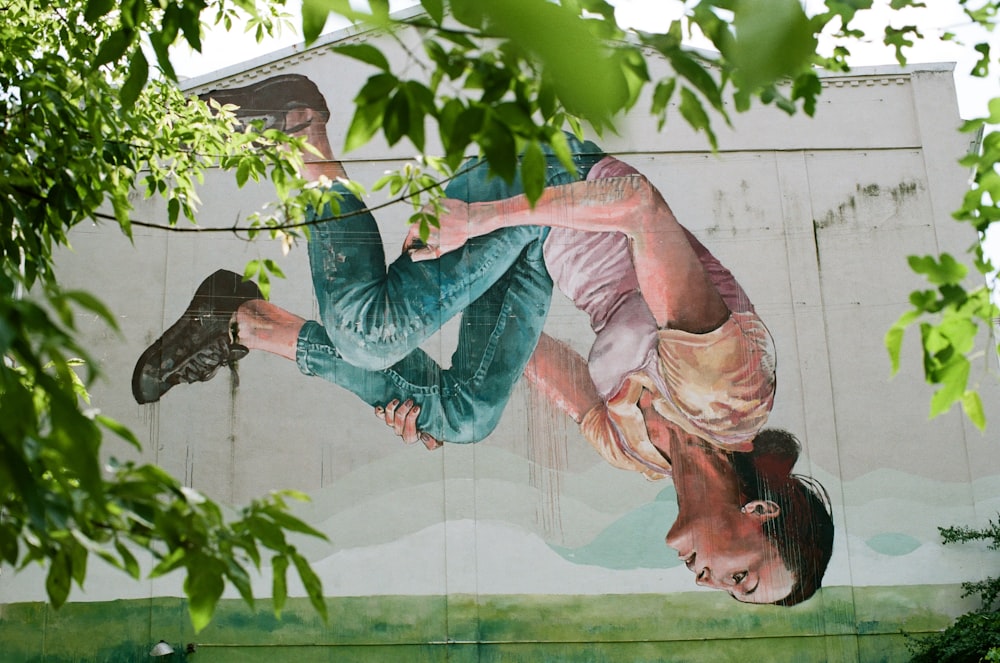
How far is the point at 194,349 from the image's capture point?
11.3 meters

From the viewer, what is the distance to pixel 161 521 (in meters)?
→ 1.63

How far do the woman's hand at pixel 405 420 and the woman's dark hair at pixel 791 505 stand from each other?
3526 mm

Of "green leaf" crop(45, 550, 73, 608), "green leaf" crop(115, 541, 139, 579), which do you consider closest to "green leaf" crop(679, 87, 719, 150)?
"green leaf" crop(115, 541, 139, 579)

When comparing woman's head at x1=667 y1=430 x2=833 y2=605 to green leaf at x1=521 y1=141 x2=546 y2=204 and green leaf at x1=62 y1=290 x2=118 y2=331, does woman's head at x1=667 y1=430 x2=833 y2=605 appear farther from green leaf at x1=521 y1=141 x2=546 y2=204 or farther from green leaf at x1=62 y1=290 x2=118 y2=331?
green leaf at x1=62 y1=290 x2=118 y2=331

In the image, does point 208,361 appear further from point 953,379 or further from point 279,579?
point 953,379

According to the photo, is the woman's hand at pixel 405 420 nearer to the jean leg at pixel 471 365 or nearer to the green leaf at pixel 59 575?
the jean leg at pixel 471 365

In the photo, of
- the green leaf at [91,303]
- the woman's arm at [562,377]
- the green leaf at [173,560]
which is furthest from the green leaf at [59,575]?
the woman's arm at [562,377]

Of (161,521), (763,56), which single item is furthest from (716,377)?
(763,56)

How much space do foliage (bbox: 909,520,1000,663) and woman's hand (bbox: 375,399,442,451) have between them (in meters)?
5.59

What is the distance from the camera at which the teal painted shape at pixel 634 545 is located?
10.7 metres

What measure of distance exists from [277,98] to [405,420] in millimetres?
4338

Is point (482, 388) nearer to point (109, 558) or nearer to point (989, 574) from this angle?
point (989, 574)

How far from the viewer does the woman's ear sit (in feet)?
35.4

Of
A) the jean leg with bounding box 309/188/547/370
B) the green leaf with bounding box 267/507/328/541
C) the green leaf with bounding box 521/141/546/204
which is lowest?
the green leaf with bounding box 267/507/328/541
